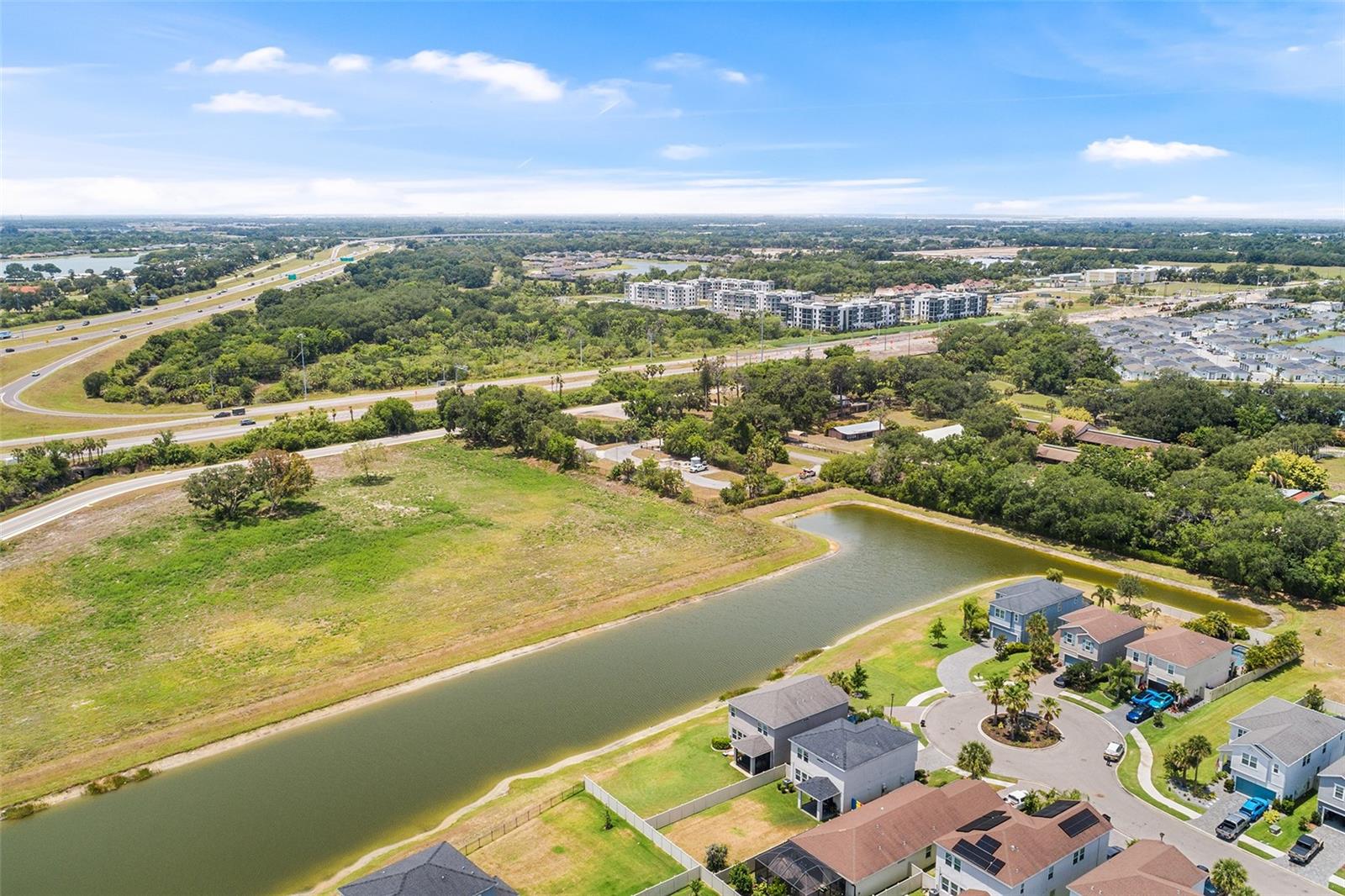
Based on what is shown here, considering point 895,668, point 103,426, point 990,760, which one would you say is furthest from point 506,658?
point 103,426

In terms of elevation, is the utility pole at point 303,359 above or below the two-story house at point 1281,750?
above

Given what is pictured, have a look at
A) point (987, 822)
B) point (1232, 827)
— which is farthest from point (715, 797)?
point (1232, 827)

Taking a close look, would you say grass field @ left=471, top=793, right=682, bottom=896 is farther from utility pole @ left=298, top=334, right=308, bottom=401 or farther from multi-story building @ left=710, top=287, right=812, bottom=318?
multi-story building @ left=710, top=287, right=812, bottom=318

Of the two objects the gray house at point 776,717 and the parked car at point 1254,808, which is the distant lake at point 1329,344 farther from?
the gray house at point 776,717

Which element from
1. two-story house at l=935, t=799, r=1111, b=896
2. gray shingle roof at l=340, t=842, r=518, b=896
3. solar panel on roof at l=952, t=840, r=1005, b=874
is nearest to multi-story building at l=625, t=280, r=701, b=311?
two-story house at l=935, t=799, r=1111, b=896

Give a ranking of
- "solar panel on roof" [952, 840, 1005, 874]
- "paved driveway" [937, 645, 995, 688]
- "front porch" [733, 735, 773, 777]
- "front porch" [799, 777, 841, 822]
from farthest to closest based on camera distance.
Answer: "paved driveway" [937, 645, 995, 688]
"front porch" [733, 735, 773, 777]
"front porch" [799, 777, 841, 822]
"solar panel on roof" [952, 840, 1005, 874]

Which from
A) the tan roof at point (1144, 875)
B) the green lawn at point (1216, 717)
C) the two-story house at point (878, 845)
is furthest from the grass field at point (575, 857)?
the green lawn at point (1216, 717)
